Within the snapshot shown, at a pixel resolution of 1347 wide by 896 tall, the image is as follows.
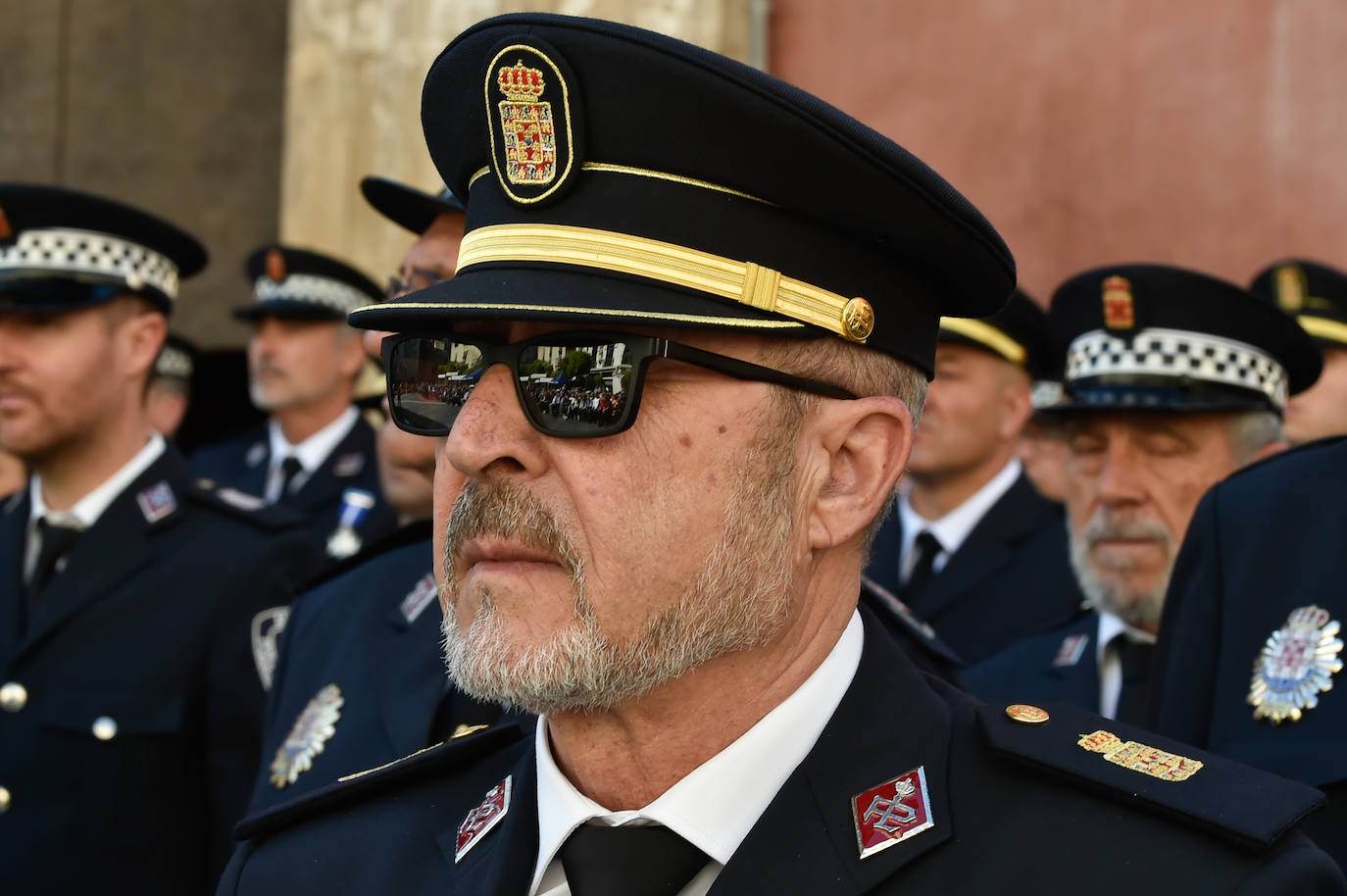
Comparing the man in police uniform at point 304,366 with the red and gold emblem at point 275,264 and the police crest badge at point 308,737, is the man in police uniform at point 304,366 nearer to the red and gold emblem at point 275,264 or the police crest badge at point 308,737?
the red and gold emblem at point 275,264

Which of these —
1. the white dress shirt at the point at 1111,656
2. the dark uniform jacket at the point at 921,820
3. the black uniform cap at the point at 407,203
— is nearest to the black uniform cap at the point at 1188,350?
the white dress shirt at the point at 1111,656

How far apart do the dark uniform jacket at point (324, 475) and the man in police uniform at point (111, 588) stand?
1.80m

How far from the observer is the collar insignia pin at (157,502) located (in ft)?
13.4

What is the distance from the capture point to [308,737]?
2955mm

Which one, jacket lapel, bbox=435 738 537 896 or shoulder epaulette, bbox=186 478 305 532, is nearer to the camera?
jacket lapel, bbox=435 738 537 896

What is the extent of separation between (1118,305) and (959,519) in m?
1.36

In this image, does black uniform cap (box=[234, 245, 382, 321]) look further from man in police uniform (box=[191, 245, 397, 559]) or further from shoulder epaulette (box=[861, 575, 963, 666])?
shoulder epaulette (box=[861, 575, 963, 666])

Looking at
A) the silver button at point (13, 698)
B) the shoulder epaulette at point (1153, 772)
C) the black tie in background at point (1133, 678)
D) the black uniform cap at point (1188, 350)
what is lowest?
the silver button at point (13, 698)

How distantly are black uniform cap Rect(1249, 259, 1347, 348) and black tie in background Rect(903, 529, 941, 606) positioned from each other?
1.32 meters

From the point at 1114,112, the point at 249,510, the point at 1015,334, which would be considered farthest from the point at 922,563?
the point at 1114,112

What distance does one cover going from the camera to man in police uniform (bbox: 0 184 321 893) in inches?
143

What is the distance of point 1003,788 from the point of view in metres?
1.87

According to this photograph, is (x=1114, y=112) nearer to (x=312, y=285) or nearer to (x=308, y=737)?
(x=312, y=285)

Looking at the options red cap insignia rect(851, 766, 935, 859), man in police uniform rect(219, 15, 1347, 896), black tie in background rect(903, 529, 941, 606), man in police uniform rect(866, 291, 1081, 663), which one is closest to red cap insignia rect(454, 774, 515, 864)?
man in police uniform rect(219, 15, 1347, 896)
